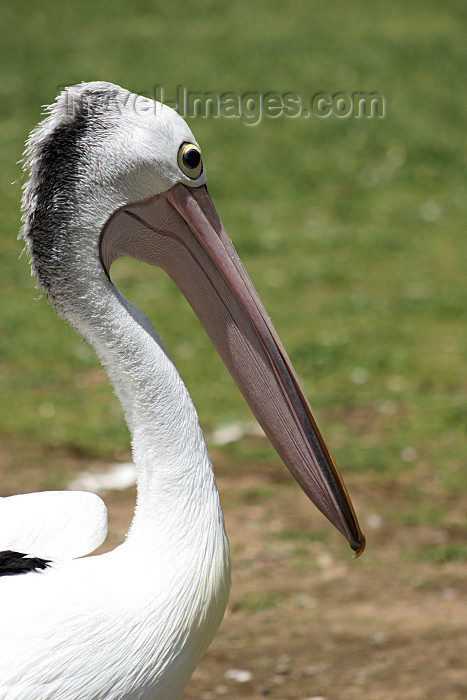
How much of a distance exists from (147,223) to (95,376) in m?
4.22

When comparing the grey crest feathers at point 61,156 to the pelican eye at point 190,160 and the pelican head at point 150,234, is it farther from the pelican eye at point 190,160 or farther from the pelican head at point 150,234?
the pelican eye at point 190,160

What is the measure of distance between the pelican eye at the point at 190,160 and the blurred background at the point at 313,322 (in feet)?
5.07

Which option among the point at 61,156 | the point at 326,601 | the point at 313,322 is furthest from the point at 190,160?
the point at 313,322

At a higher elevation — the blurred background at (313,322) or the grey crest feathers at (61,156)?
the grey crest feathers at (61,156)

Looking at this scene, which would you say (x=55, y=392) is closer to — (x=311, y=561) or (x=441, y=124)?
(x=311, y=561)

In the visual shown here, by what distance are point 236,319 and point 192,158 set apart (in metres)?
0.43

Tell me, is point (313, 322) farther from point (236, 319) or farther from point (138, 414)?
point (138, 414)

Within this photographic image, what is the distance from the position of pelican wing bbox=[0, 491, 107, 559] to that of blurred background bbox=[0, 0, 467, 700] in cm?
120

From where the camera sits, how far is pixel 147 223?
2557 millimetres

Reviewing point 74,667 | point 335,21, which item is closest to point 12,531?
point 74,667

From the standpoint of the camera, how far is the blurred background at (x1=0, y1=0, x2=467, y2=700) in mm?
4039

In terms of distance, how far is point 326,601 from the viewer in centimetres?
422

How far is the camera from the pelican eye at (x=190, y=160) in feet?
8.13

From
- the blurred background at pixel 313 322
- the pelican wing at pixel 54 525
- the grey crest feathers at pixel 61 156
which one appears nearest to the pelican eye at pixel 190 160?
the grey crest feathers at pixel 61 156
